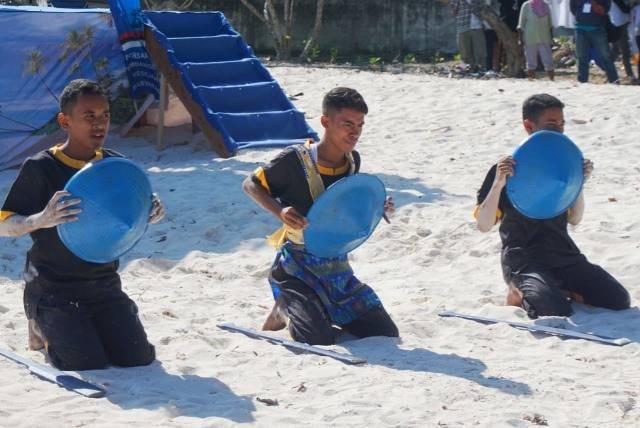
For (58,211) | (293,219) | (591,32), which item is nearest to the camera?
(58,211)

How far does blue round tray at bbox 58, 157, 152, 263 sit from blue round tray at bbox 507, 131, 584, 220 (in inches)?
72.3

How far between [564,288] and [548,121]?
87cm

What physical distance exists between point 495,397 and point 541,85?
328 inches

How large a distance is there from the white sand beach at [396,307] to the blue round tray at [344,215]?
18.5 inches

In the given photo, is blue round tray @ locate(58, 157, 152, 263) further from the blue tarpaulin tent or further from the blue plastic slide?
the blue tarpaulin tent

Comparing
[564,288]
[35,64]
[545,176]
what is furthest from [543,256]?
[35,64]

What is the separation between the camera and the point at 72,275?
4961 mm

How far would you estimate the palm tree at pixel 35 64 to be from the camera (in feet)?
33.4

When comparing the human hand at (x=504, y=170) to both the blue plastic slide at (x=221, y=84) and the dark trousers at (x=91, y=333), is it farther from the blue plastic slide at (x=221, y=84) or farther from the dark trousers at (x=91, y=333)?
the blue plastic slide at (x=221, y=84)

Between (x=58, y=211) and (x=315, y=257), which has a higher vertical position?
(x=58, y=211)

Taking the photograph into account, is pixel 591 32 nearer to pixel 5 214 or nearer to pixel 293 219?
pixel 293 219

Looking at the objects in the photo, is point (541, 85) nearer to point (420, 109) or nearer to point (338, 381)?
point (420, 109)

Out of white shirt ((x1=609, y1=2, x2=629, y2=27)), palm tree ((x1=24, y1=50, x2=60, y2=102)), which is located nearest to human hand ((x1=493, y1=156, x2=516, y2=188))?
palm tree ((x1=24, y1=50, x2=60, y2=102))

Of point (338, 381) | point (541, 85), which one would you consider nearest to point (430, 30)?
point (541, 85)
